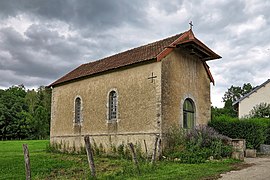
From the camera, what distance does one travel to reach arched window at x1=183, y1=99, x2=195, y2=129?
18.1 m

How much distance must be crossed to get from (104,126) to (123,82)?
10.0 feet

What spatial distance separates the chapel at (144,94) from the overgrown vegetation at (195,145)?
78 cm

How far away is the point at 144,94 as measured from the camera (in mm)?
17109

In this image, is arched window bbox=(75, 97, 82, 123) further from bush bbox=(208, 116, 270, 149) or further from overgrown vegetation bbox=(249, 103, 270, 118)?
overgrown vegetation bbox=(249, 103, 270, 118)

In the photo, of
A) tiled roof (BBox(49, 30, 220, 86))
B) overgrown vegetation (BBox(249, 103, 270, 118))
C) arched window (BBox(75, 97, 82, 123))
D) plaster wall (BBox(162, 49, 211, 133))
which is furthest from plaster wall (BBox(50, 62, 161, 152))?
overgrown vegetation (BBox(249, 103, 270, 118))

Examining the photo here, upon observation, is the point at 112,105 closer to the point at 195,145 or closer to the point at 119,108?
the point at 119,108

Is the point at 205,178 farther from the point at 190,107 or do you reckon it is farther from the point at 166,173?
the point at 190,107

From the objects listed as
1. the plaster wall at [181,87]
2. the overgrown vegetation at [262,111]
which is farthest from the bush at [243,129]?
the overgrown vegetation at [262,111]

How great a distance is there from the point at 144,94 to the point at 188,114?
3215 mm

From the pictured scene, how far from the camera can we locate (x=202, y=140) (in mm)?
15016

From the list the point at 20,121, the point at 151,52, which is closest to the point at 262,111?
the point at 151,52

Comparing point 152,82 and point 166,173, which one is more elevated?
point 152,82

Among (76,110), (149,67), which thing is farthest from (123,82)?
(76,110)

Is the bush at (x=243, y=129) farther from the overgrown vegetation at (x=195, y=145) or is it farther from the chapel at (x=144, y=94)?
the overgrown vegetation at (x=195, y=145)
